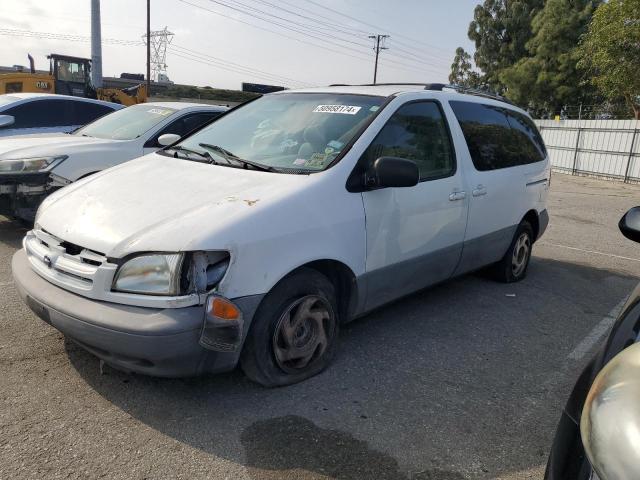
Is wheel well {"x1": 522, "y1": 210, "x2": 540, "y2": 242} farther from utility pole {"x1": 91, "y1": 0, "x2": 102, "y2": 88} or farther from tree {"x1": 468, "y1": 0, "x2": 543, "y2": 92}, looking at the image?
tree {"x1": 468, "y1": 0, "x2": 543, "y2": 92}

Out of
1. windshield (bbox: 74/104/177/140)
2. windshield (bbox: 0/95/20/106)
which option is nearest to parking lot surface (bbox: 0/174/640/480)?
windshield (bbox: 74/104/177/140)

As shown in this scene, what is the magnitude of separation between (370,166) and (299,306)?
99cm

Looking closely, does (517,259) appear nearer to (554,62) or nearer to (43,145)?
(43,145)

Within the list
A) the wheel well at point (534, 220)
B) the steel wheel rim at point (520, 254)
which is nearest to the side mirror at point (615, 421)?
the steel wheel rim at point (520, 254)

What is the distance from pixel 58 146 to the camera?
5988 mm

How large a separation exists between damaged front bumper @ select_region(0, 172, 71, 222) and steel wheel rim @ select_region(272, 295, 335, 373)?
3.77m

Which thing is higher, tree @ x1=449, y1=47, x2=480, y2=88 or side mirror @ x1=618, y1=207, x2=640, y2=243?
tree @ x1=449, y1=47, x2=480, y2=88

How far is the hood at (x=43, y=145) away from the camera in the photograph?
226 inches

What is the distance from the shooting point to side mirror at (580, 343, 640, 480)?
1155 millimetres

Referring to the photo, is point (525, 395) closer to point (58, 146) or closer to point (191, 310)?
point (191, 310)

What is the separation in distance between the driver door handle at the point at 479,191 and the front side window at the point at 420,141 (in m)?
0.34

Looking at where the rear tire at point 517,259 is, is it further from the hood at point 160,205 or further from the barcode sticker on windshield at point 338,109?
the hood at point 160,205

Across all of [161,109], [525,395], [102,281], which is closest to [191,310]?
[102,281]

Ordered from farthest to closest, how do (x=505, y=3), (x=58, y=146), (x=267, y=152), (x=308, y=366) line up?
(x=505, y=3)
(x=58, y=146)
(x=267, y=152)
(x=308, y=366)
